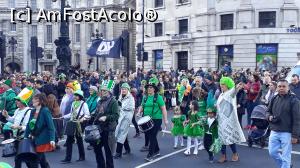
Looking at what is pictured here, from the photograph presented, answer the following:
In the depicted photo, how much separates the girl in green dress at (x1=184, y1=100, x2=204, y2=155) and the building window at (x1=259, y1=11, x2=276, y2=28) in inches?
1010

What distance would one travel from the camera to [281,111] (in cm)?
804

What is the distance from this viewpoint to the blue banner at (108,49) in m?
19.8

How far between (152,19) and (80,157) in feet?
112

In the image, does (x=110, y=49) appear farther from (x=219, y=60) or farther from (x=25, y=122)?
(x=219, y=60)

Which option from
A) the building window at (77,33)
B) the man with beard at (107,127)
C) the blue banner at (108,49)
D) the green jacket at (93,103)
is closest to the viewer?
the man with beard at (107,127)

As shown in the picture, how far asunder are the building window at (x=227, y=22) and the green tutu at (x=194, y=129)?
2677cm

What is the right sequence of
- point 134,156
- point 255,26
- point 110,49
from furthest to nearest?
point 255,26, point 110,49, point 134,156

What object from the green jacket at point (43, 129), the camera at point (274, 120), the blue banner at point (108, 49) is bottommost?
the green jacket at point (43, 129)

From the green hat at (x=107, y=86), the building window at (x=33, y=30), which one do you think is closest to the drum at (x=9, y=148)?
the green hat at (x=107, y=86)

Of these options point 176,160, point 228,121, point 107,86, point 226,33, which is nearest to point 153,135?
point 176,160

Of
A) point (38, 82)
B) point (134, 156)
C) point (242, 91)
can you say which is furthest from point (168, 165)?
point (38, 82)

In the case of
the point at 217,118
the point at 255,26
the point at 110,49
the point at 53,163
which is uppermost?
the point at 255,26

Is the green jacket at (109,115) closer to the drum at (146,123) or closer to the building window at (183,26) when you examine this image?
the drum at (146,123)

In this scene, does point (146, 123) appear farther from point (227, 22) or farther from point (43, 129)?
point (227, 22)
